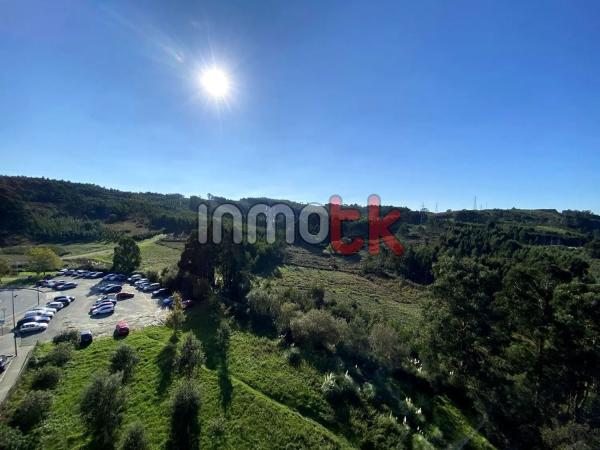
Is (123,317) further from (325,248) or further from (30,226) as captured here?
(30,226)

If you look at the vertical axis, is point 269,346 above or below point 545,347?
below

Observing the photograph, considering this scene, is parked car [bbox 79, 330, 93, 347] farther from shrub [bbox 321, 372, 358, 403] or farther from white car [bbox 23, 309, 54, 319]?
shrub [bbox 321, 372, 358, 403]

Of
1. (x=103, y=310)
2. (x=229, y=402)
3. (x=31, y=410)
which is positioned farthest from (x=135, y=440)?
(x=103, y=310)

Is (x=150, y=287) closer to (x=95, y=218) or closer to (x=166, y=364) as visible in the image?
(x=166, y=364)

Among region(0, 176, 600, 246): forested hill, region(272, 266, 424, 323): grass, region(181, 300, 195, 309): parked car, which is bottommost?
region(272, 266, 424, 323): grass

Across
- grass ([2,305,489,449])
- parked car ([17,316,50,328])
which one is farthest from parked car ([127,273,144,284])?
grass ([2,305,489,449])

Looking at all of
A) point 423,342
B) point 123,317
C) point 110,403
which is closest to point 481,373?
point 423,342
